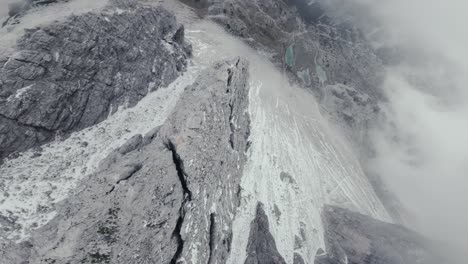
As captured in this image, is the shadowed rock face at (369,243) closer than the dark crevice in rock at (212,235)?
No

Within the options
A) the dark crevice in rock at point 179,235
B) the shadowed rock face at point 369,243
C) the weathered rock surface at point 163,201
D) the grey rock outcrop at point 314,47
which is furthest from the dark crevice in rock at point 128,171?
the grey rock outcrop at point 314,47

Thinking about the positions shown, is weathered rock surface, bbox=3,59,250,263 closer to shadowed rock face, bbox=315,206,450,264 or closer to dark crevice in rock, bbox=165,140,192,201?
dark crevice in rock, bbox=165,140,192,201

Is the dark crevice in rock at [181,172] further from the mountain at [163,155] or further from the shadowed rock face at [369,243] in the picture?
the shadowed rock face at [369,243]

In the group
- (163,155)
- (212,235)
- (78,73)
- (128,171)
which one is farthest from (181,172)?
(78,73)

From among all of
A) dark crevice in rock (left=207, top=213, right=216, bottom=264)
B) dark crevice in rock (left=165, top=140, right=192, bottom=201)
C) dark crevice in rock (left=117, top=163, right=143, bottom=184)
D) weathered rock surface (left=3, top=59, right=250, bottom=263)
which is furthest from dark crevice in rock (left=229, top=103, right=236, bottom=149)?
dark crevice in rock (left=117, top=163, right=143, bottom=184)

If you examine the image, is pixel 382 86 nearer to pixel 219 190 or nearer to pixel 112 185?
pixel 219 190

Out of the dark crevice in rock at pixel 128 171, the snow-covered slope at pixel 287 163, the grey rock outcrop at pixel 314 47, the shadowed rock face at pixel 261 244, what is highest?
the grey rock outcrop at pixel 314 47
